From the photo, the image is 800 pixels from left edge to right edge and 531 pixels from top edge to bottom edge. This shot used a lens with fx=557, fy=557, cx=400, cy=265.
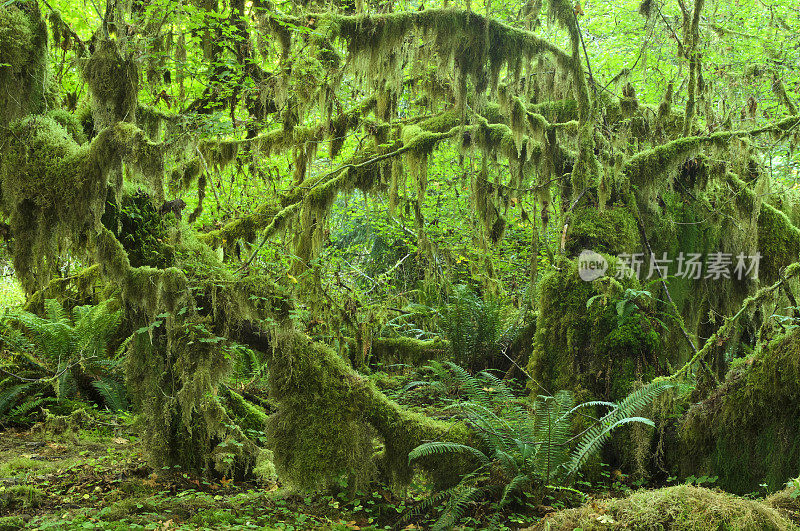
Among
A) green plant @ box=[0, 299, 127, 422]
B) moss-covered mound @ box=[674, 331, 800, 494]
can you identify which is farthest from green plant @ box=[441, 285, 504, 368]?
green plant @ box=[0, 299, 127, 422]

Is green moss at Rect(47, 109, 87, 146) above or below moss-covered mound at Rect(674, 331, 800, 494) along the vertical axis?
above

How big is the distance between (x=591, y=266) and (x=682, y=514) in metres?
2.82

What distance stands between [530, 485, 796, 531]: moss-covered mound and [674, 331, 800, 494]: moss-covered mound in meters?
1.02

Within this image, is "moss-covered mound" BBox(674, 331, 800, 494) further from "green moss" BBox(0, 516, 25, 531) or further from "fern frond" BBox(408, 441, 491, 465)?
"green moss" BBox(0, 516, 25, 531)

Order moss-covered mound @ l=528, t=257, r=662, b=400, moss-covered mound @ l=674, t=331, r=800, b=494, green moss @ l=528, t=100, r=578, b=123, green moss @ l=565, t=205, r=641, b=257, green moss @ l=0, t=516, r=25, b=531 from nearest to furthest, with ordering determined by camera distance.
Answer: green moss @ l=0, t=516, r=25, b=531
moss-covered mound @ l=674, t=331, r=800, b=494
moss-covered mound @ l=528, t=257, r=662, b=400
green moss @ l=565, t=205, r=641, b=257
green moss @ l=528, t=100, r=578, b=123

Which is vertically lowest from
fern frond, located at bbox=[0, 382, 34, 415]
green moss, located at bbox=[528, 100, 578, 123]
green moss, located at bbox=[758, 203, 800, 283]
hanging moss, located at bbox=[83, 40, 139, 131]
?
fern frond, located at bbox=[0, 382, 34, 415]

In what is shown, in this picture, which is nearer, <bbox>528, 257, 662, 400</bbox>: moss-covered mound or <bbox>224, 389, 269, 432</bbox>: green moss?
<bbox>528, 257, 662, 400</bbox>: moss-covered mound

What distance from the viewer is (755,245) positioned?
20.3ft

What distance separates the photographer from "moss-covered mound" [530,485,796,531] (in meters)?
2.70

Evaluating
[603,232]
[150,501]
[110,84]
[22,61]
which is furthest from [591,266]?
[22,61]

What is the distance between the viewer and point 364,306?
23.6ft

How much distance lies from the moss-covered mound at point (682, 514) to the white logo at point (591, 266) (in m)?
2.50

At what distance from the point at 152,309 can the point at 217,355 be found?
1.95ft

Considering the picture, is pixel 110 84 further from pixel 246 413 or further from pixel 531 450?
pixel 531 450
